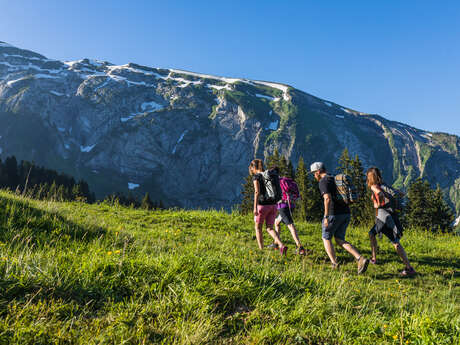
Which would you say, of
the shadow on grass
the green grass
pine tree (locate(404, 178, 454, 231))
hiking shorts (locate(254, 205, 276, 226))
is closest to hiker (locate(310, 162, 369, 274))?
hiking shorts (locate(254, 205, 276, 226))

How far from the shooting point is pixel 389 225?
7.40 metres

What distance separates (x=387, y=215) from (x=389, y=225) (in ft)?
0.95

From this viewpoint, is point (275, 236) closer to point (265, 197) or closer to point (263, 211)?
point (263, 211)

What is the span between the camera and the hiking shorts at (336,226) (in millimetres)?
7057

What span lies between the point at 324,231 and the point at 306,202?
4466 centimetres

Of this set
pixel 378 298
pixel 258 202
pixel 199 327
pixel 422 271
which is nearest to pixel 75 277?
pixel 199 327

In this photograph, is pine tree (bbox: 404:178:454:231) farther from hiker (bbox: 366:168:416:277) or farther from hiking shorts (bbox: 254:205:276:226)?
hiking shorts (bbox: 254:205:276:226)

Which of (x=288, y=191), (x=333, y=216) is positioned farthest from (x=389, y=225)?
(x=288, y=191)

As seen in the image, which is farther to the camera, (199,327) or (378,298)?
(378,298)

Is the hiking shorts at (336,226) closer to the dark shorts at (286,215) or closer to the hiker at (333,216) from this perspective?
the hiker at (333,216)

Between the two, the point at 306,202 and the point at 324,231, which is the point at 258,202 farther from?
the point at 306,202

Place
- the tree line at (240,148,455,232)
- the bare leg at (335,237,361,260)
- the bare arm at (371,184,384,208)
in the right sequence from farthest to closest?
the tree line at (240,148,455,232)
the bare arm at (371,184,384,208)
the bare leg at (335,237,361,260)

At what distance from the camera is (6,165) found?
271 feet

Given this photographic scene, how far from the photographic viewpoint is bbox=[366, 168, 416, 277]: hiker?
728 cm
